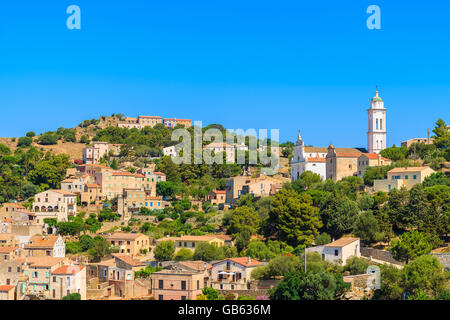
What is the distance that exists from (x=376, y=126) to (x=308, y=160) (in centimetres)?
857

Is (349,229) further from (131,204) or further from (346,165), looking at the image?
(131,204)

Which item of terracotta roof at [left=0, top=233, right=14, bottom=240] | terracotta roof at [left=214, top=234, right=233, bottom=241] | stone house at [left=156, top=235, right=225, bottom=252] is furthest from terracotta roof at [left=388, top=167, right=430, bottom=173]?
terracotta roof at [left=0, top=233, right=14, bottom=240]

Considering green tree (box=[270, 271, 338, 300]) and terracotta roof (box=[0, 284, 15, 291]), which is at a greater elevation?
green tree (box=[270, 271, 338, 300])

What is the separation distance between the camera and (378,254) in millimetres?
A: 37594

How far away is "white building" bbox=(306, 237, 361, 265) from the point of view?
121 feet

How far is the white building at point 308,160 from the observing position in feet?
197

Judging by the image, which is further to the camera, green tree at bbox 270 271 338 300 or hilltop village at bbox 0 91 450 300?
hilltop village at bbox 0 91 450 300

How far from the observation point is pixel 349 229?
41812 millimetres

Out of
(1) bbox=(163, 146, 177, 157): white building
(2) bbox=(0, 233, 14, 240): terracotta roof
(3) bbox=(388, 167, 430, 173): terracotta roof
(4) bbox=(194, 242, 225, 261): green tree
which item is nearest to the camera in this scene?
(4) bbox=(194, 242, 225, 261): green tree

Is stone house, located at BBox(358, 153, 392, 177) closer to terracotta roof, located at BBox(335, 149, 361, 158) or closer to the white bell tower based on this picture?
terracotta roof, located at BBox(335, 149, 361, 158)

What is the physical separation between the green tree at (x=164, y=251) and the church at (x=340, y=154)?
1950 centimetres

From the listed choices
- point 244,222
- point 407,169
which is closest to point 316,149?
point 407,169

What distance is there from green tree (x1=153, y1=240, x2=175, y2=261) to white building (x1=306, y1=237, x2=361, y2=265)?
370 inches
